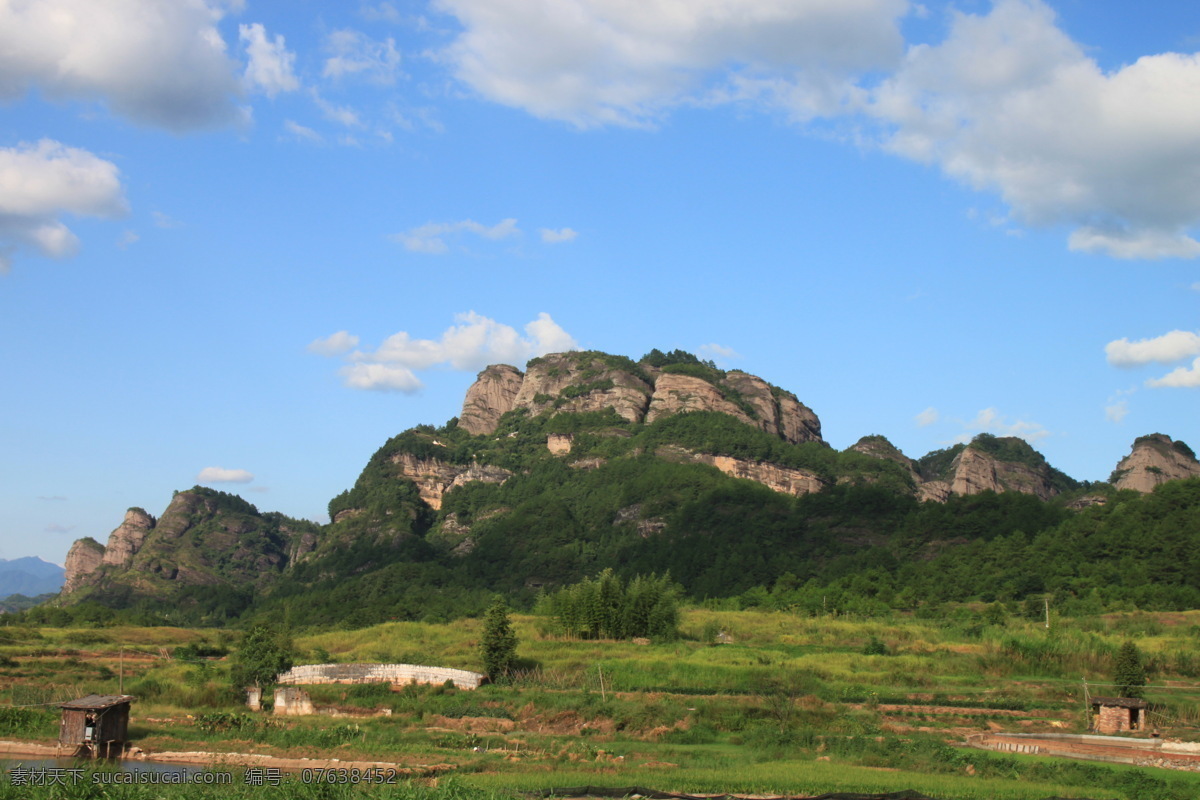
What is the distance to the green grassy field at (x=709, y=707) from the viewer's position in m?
23.5

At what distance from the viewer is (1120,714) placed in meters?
30.1

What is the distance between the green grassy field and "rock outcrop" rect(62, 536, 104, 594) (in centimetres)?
8517

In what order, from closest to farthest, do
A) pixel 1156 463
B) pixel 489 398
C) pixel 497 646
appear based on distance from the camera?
1. pixel 497 646
2. pixel 1156 463
3. pixel 489 398

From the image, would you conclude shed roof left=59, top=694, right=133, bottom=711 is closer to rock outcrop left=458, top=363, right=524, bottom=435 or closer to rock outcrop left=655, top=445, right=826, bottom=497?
rock outcrop left=655, top=445, right=826, bottom=497

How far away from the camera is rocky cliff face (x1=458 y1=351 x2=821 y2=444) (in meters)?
128

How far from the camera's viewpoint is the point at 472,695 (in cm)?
3597

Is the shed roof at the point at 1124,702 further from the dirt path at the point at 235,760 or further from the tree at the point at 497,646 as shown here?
the tree at the point at 497,646

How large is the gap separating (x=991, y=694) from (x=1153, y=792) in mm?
15522

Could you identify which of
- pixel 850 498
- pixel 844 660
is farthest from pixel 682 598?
pixel 844 660

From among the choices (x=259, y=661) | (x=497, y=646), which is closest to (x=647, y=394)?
(x=497, y=646)

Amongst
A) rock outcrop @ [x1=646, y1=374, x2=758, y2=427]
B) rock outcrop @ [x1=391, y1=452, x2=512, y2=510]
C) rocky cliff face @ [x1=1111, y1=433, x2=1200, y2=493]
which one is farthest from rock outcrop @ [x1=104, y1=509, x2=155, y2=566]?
rocky cliff face @ [x1=1111, y1=433, x2=1200, y2=493]

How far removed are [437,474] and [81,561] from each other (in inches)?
1845

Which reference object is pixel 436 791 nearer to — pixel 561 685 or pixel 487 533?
pixel 561 685

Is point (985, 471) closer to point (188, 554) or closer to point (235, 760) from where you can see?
point (188, 554)
